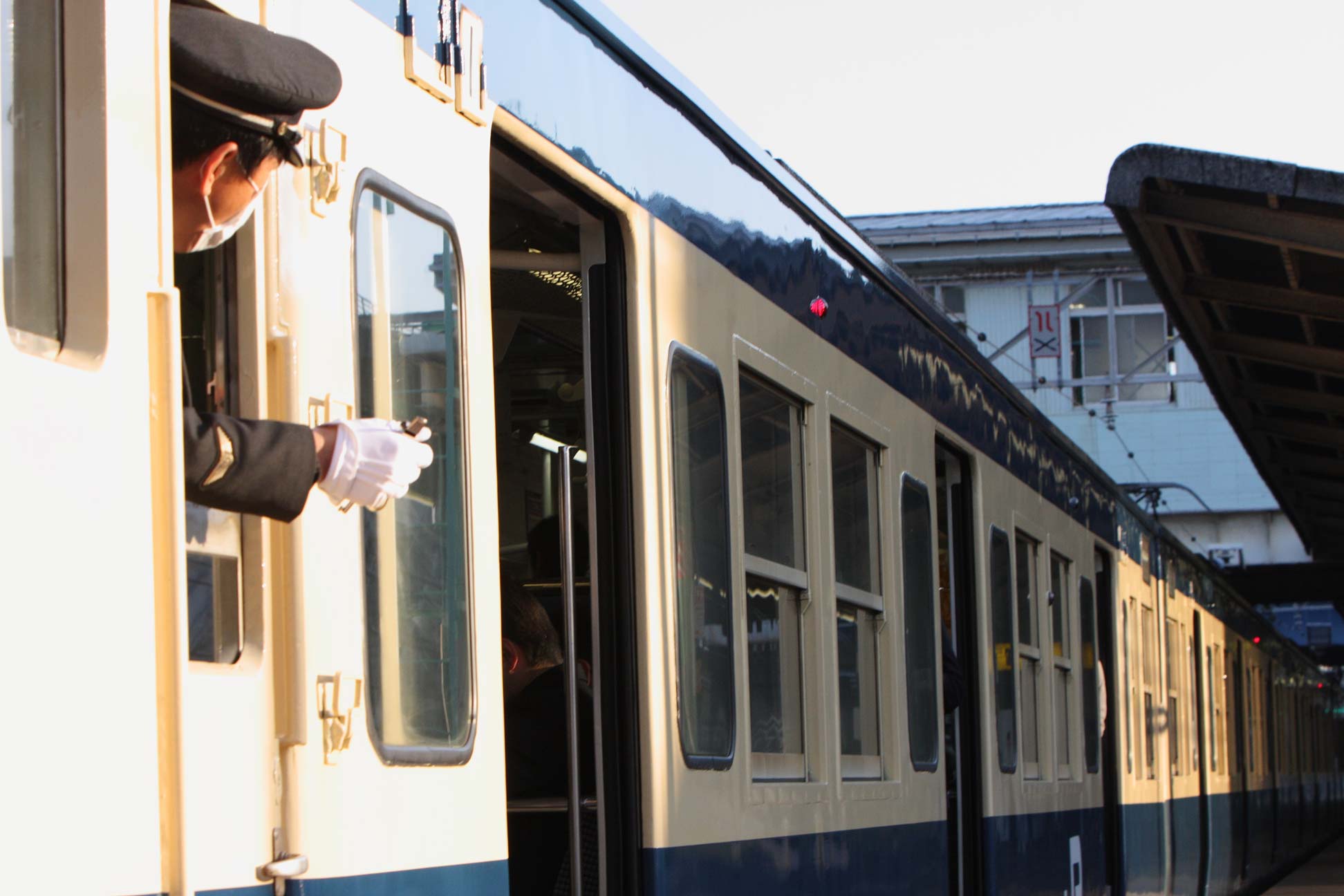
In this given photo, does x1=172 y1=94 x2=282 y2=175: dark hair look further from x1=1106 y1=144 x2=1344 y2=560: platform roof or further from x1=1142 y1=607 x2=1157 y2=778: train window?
x1=1142 y1=607 x2=1157 y2=778: train window

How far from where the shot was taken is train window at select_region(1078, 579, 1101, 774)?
945 centimetres

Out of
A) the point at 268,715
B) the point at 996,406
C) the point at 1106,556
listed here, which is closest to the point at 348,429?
the point at 268,715

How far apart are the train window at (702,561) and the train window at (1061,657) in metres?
4.69

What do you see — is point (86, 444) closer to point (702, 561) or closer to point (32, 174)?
point (32, 174)

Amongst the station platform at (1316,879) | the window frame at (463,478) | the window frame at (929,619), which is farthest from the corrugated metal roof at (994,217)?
the window frame at (463,478)

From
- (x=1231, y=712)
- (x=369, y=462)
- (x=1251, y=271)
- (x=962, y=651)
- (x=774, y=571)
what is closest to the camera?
(x=369, y=462)

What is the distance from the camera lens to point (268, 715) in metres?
2.26

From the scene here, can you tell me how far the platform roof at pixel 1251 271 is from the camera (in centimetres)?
812

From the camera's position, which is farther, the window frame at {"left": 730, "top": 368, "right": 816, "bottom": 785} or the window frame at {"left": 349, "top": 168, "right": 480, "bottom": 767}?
the window frame at {"left": 730, "top": 368, "right": 816, "bottom": 785}

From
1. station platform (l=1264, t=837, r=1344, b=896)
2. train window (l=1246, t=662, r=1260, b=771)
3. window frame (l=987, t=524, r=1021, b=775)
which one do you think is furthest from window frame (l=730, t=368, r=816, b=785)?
train window (l=1246, t=662, r=1260, b=771)

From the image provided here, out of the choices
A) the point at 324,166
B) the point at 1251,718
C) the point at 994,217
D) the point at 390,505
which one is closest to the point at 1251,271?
the point at 390,505

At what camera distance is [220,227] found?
2.21 m

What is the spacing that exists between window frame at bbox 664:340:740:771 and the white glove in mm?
1588

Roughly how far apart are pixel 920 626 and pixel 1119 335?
1215 inches
